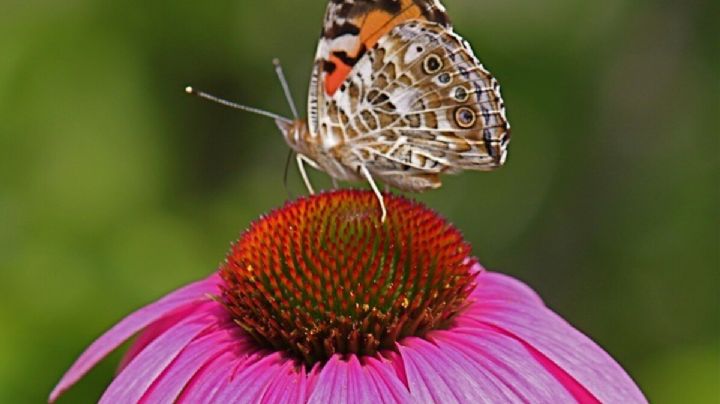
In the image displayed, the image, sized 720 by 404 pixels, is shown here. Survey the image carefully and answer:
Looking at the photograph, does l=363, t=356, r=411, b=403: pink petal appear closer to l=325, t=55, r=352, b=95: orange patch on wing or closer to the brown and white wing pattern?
the brown and white wing pattern

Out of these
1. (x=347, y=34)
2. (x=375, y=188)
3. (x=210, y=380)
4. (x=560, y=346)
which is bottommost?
(x=560, y=346)

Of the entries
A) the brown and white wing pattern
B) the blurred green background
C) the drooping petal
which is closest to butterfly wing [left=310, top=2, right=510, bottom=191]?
the brown and white wing pattern

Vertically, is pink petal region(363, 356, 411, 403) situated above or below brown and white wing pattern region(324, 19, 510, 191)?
below

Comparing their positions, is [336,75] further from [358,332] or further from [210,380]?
[210,380]

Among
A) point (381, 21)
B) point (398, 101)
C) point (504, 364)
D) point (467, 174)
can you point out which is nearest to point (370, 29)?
point (381, 21)

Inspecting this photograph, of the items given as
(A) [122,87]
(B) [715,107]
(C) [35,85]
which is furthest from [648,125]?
(C) [35,85]

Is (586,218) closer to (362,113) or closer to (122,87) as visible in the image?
(122,87)
